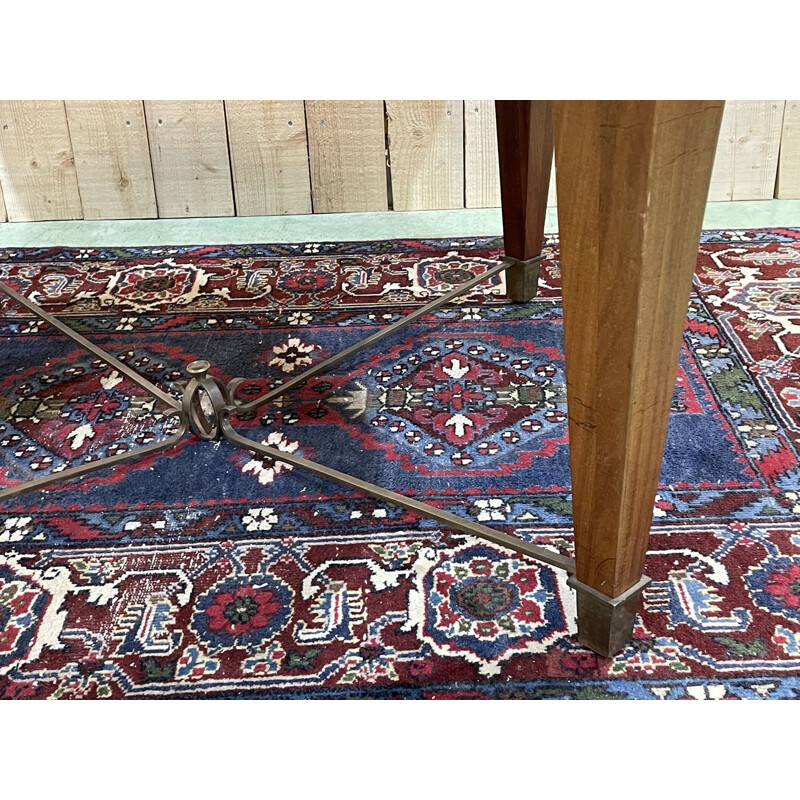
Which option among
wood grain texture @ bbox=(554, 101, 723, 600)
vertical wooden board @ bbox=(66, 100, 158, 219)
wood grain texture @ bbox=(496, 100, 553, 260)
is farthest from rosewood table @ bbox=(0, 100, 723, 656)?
vertical wooden board @ bbox=(66, 100, 158, 219)

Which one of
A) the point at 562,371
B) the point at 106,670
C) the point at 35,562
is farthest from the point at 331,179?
the point at 106,670

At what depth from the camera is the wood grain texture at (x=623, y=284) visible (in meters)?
0.64

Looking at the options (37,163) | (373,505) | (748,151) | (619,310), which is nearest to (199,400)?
(373,505)

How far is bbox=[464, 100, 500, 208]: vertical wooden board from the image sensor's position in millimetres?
2129

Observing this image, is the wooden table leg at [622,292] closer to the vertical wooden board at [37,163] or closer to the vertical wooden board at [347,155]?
the vertical wooden board at [347,155]

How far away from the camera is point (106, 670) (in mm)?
989

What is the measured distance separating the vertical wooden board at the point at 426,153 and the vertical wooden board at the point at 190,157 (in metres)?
0.42

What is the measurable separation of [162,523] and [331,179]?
1246mm

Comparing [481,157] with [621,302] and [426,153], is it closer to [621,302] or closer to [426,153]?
[426,153]

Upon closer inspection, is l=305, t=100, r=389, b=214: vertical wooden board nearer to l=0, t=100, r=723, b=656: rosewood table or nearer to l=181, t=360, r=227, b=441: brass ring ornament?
l=181, t=360, r=227, b=441: brass ring ornament

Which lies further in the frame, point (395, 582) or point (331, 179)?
point (331, 179)

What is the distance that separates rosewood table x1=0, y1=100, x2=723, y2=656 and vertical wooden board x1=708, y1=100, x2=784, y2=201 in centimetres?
149

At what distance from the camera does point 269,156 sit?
86.3 inches
